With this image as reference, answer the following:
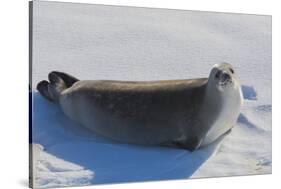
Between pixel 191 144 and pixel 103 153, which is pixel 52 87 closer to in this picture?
pixel 103 153

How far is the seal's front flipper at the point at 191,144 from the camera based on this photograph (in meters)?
5.70

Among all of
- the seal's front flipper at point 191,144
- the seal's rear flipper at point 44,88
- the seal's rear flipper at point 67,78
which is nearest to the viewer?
the seal's rear flipper at point 44,88

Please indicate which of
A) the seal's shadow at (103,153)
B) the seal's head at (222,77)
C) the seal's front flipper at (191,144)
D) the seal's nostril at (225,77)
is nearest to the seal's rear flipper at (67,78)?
the seal's shadow at (103,153)

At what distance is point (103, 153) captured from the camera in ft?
18.1

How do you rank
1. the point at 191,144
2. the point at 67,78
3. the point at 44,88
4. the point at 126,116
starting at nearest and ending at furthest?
1. the point at 44,88
2. the point at 67,78
3. the point at 126,116
4. the point at 191,144

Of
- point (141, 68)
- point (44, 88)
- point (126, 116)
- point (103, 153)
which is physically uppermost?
point (141, 68)

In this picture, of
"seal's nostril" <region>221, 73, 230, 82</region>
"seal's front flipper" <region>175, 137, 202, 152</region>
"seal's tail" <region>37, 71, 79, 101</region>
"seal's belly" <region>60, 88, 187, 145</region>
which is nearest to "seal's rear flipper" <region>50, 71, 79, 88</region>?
"seal's tail" <region>37, 71, 79, 101</region>

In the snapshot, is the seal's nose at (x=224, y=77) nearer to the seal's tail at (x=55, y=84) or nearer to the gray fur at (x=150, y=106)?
the gray fur at (x=150, y=106)

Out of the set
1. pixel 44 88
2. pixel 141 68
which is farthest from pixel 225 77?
pixel 44 88

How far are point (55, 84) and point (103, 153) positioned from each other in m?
0.83

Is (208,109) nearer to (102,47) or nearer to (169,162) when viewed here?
(169,162)

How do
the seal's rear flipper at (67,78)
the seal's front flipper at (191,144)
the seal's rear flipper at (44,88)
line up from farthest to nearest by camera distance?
the seal's front flipper at (191,144) < the seal's rear flipper at (67,78) < the seal's rear flipper at (44,88)

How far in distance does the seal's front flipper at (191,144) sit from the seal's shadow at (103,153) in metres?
0.05

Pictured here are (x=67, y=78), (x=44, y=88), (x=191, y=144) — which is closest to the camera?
(x=44, y=88)
